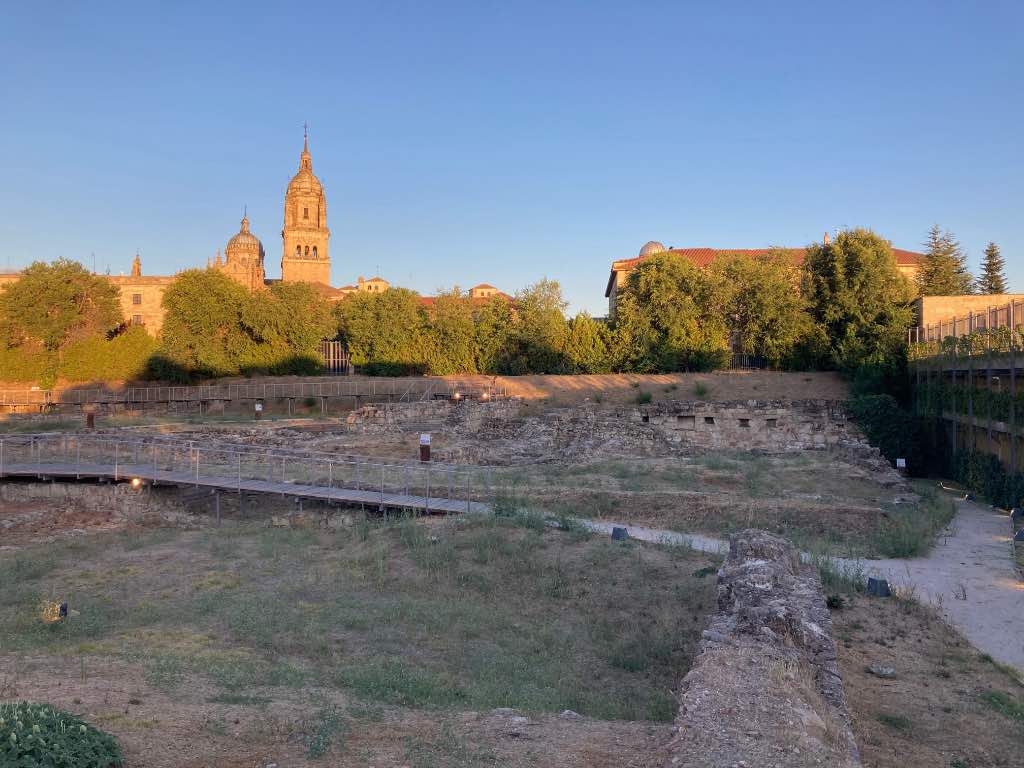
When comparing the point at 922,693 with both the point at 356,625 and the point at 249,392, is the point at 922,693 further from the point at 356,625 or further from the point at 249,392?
the point at 249,392

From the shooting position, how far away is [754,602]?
348 inches

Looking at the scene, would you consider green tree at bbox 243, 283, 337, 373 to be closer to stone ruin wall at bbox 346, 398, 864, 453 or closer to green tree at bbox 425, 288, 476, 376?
green tree at bbox 425, 288, 476, 376

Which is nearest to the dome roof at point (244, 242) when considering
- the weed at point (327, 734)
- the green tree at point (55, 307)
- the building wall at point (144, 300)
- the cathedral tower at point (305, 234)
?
the cathedral tower at point (305, 234)

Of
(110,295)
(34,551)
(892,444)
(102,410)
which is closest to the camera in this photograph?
(34,551)

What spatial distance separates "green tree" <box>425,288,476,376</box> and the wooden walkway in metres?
32.2

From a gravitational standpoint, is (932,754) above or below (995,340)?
below

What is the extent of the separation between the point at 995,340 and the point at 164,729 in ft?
87.9

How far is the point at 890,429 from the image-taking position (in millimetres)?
33125

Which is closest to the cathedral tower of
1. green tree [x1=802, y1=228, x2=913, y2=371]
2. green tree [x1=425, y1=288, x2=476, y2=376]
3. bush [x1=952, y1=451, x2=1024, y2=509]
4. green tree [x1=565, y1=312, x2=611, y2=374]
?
green tree [x1=425, y1=288, x2=476, y2=376]

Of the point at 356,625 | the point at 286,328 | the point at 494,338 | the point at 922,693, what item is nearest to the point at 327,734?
the point at 356,625

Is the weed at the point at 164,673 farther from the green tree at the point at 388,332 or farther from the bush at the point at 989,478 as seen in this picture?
the green tree at the point at 388,332

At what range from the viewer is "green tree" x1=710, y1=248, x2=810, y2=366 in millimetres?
45750

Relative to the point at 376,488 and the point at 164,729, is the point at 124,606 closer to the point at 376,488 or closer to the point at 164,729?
the point at 164,729

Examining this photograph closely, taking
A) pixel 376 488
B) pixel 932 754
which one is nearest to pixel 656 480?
pixel 376 488
